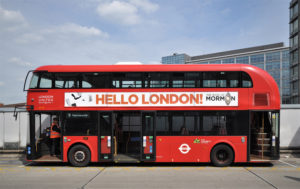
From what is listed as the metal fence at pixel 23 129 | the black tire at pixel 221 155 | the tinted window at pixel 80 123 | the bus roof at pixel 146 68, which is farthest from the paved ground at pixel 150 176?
the bus roof at pixel 146 68

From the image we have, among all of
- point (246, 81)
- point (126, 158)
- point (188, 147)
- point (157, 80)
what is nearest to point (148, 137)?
point (126, 158)

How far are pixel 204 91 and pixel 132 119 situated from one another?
3925 mm

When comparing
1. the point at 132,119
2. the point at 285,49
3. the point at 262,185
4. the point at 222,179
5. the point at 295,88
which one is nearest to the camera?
the point at 262,185

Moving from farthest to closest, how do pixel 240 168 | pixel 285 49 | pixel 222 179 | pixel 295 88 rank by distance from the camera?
pixel 285 49 → pixel 295 88 → pixel 240 168 → pixel 222 179

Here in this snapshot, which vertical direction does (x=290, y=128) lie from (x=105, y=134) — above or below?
below

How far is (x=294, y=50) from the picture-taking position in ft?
150

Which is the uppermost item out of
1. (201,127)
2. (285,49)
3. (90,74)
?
(285,49)

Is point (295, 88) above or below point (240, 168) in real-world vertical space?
above

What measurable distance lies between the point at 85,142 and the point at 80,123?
823 mm

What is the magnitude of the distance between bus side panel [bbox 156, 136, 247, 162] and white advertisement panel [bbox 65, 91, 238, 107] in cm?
141

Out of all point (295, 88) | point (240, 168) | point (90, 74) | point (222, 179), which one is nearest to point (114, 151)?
point (90, 74)

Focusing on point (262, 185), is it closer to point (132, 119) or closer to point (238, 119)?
point (238, 119)

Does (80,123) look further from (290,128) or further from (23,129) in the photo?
(290,128)

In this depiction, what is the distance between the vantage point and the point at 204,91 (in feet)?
28.0
